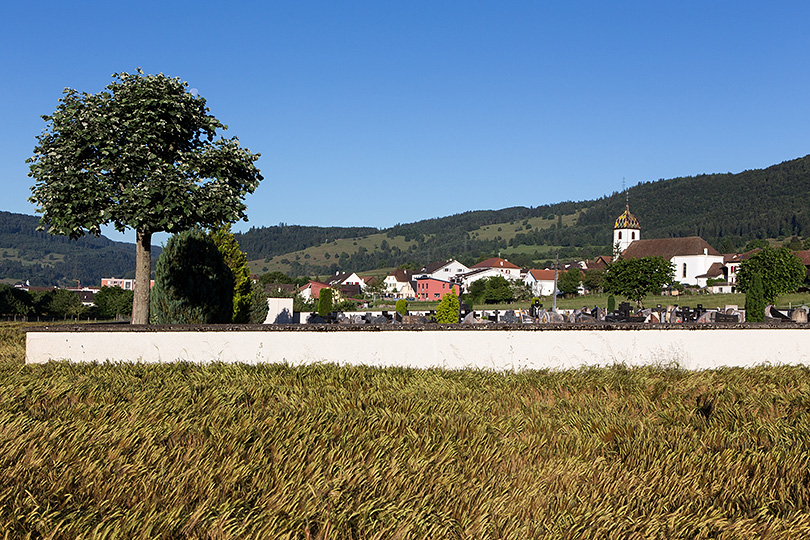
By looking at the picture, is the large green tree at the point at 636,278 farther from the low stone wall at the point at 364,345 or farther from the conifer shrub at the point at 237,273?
the low stone wall at the point at 364,345

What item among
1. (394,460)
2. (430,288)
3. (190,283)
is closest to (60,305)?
(190,283)

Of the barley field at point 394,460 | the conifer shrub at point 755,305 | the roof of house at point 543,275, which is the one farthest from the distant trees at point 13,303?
the roof of house at point 543,275

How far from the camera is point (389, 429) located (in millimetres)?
7348

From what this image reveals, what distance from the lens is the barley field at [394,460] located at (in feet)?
14.9

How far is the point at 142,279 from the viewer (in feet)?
50.2

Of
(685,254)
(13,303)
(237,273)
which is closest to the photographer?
(237,273)

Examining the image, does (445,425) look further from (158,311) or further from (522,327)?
(158,311)

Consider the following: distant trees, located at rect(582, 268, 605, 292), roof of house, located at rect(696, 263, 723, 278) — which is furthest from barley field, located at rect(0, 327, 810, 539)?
roof of house, located at rect(696, 263, 723, 278)

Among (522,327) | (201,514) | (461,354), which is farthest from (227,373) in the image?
(201,514)

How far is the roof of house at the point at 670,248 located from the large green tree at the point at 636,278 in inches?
2847

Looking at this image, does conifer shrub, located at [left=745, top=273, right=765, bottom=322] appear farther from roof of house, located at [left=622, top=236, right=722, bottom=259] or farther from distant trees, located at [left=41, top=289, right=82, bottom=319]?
roof of house, located at [left=622, top=236, right=722, bottom=259]

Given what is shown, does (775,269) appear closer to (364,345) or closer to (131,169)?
(364,345)

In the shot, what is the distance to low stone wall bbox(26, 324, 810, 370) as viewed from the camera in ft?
41.7

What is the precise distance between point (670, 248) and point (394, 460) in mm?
151882
